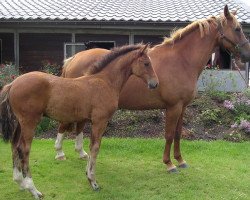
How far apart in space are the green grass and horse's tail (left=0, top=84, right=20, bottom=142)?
92cm

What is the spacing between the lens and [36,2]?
50.6 ft

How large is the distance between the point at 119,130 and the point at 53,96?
13.7 feet

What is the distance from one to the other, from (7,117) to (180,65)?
3009 mm

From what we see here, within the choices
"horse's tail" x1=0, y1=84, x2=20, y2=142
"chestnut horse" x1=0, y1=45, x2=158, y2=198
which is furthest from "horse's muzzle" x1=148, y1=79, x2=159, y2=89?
"horse's tail" x1=0, y1=84, x2=20, y2=142

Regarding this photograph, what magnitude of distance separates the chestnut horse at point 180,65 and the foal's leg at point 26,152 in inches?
79.9

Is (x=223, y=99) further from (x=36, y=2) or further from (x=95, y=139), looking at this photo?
(x=36, y=2)

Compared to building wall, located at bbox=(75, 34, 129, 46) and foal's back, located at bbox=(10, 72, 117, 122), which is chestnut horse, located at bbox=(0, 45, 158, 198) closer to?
foal's back, located at bbox=(10, 72, 117, 122)

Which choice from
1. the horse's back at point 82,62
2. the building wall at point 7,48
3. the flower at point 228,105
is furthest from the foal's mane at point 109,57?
the building wall at point 7,48

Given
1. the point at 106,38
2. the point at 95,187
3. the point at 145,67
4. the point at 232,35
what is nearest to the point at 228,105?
the point at 232,35

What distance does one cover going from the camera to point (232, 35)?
682 centimetres

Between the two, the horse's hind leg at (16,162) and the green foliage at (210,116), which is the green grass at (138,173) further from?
the green foliage at (210,116)

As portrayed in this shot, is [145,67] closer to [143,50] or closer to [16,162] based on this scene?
[143,50]

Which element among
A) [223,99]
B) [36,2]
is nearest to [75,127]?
[223,99]

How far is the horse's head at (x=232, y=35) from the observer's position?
6.80 metres
